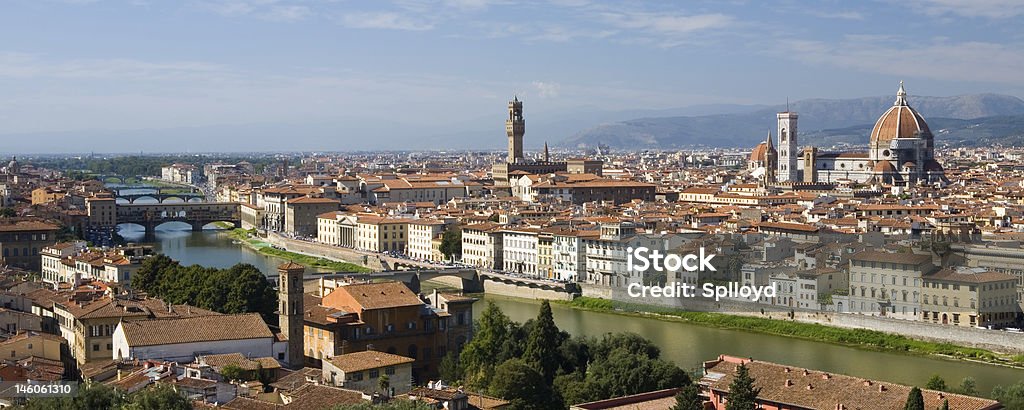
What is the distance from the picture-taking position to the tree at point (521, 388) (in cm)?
1189

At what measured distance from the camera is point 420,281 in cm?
2703

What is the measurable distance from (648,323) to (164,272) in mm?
7666

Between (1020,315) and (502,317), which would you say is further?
(1020,315)

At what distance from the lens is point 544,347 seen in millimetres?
13891

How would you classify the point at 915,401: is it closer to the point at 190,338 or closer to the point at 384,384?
the point at 384,384

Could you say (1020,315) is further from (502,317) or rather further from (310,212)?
(310,212)

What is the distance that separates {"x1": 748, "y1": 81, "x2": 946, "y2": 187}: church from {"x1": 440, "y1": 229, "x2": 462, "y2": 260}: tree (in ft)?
72.9

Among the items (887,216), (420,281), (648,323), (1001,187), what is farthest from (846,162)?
(648,323)

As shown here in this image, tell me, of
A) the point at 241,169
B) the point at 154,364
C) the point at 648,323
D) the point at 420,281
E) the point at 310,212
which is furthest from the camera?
the point at 241,169

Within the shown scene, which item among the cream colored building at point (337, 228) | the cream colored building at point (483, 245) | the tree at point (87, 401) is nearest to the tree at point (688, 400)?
the tree at point (87, 401)

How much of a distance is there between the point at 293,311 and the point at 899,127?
40.9 meters

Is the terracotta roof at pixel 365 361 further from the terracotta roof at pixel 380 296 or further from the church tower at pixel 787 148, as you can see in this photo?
the church tower at pixel 787 148

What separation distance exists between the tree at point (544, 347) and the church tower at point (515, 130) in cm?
3825

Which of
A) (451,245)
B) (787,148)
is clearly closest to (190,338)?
(451,245)
